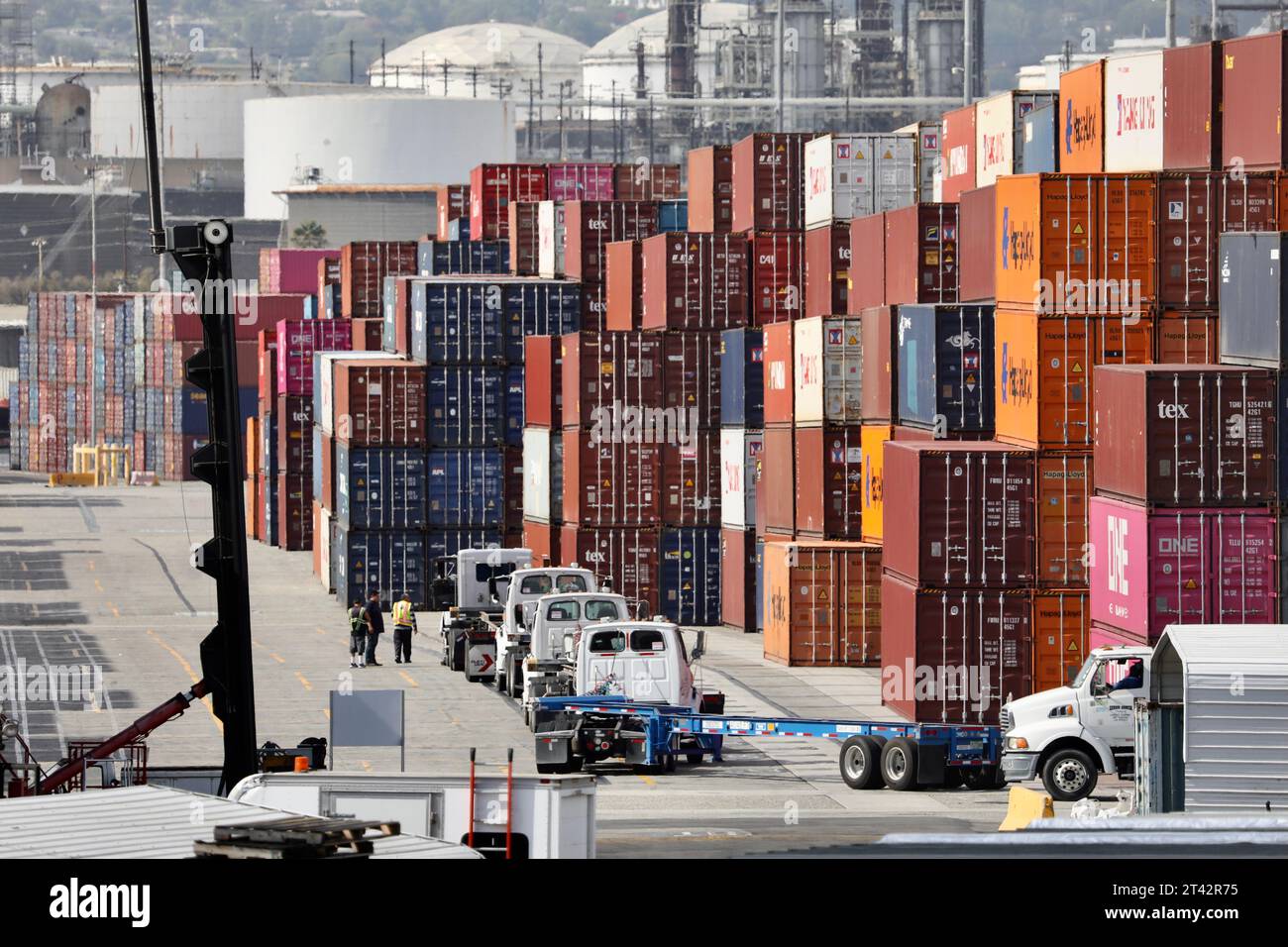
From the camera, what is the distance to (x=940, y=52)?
195750mm

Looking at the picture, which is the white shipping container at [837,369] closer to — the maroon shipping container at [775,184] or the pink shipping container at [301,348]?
the maroon shipping container at [775,184]

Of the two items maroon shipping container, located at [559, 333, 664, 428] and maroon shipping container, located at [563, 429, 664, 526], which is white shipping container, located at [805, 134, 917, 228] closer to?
maroon shipping container, located at [559, 333, 664, 428]

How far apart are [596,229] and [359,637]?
77.3 ft

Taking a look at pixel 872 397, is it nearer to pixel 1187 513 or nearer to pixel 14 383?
pixel 1187 513

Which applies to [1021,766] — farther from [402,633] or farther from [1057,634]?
[402,633]

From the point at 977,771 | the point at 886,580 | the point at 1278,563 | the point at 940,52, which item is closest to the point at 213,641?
the point at 977,771

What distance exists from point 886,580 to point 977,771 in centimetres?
869

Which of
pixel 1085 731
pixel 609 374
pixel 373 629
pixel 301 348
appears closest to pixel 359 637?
pixel 373 629

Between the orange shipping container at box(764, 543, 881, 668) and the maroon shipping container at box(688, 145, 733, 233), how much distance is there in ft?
65.0

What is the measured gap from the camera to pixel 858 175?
6128 centimetres

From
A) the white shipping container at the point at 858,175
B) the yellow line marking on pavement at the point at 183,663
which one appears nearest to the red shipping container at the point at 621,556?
the white shipping container at the point at 858,175

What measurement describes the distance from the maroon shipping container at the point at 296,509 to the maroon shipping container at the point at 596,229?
64.7ft

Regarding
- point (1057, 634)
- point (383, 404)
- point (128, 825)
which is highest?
point (383, 404)

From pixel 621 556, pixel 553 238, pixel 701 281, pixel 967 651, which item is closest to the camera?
pixel 967 651
